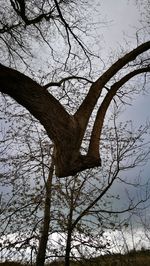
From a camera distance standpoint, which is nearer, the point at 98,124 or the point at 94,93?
the point at 98,124

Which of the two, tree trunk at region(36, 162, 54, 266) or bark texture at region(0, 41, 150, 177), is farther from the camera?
tree trunk at region(36, 162, 54, 266)

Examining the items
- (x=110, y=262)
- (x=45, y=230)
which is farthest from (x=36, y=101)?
(x=45, y=230)

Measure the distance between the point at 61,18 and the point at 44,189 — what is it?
5218 mm

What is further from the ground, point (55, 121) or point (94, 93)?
point (94, 93)

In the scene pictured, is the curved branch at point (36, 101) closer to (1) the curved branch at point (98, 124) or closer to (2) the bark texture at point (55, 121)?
(2) the bark texture at point (55, 121)

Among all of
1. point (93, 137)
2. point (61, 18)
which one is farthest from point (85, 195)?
point (93, 137)

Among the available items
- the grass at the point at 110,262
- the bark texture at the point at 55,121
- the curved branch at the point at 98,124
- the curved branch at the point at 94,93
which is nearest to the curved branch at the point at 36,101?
the bark texture at the point at 55,121

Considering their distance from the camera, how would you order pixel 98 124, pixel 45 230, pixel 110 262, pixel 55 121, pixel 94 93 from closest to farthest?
pixel 55 121, pixel 98 124, pixel 94 93, pixel 110 262, pixel 45 230

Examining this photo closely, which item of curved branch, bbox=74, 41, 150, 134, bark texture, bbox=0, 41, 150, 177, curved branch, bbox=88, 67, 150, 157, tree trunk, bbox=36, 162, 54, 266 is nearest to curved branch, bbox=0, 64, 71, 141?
bark texture, bbox=0, 41, 150, 177

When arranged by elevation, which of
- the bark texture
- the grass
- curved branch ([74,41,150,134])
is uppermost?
curved branch ([74,41,150,134])

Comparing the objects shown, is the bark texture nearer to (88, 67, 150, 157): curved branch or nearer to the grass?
(88, 67, 150, 157): curved branch

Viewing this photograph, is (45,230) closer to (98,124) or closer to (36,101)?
(98,124)

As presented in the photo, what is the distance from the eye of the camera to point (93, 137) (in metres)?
4.48

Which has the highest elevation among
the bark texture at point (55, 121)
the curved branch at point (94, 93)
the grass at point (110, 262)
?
the curved branch at point (94, 93)
